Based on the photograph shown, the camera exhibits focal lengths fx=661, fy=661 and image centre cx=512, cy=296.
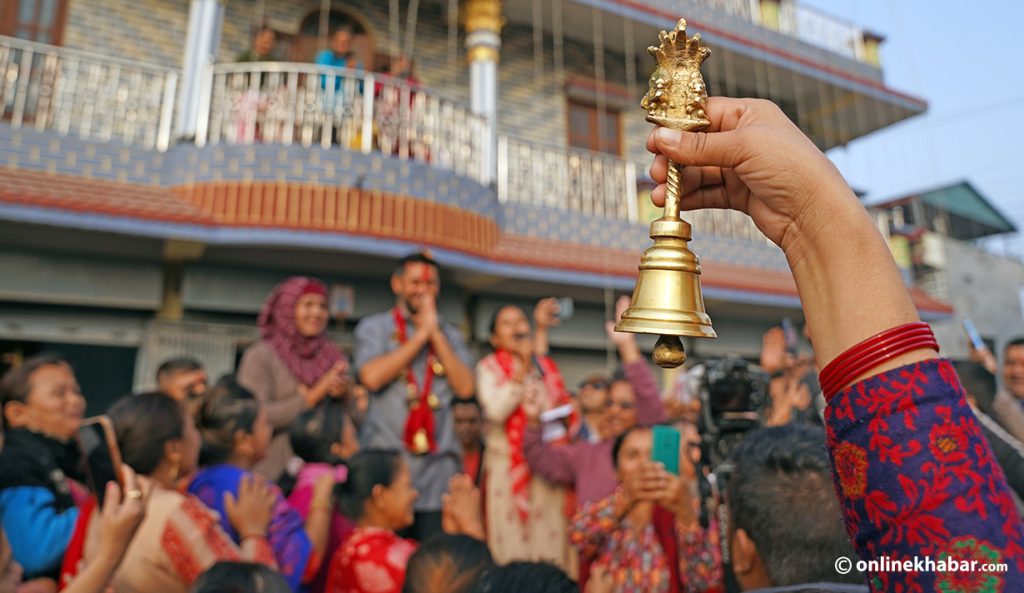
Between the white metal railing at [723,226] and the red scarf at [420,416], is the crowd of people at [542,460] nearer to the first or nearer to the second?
the red scarf at [420,416]

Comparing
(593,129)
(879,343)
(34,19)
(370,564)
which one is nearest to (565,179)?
(593,129)

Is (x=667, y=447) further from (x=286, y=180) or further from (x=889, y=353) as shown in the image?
(x=286, y=180)

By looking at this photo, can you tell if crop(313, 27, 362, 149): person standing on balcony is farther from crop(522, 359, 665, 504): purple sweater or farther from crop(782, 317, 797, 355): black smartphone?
crop(782, 317, 797, 355): black smartphone

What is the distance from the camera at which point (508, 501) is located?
140 inches

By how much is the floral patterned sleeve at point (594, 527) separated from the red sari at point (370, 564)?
59 centimetres

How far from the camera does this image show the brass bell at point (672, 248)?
0.94 metres

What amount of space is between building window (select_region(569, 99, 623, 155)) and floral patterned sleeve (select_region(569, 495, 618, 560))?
7917 millimetres

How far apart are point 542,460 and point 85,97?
5691mm

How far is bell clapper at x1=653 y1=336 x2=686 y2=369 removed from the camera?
92 cm

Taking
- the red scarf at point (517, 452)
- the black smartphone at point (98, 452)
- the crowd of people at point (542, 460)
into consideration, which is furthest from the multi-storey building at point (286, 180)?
the black smartphone at point (98, 452)

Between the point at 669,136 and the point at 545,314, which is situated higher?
the point at 545,314

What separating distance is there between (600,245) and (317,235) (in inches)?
145

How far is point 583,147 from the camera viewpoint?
981 cm

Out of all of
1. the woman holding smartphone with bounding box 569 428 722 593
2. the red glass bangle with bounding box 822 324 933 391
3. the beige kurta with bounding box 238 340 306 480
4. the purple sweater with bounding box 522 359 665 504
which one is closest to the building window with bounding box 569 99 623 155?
the purple sweater with bounding box 522 359 665 504
